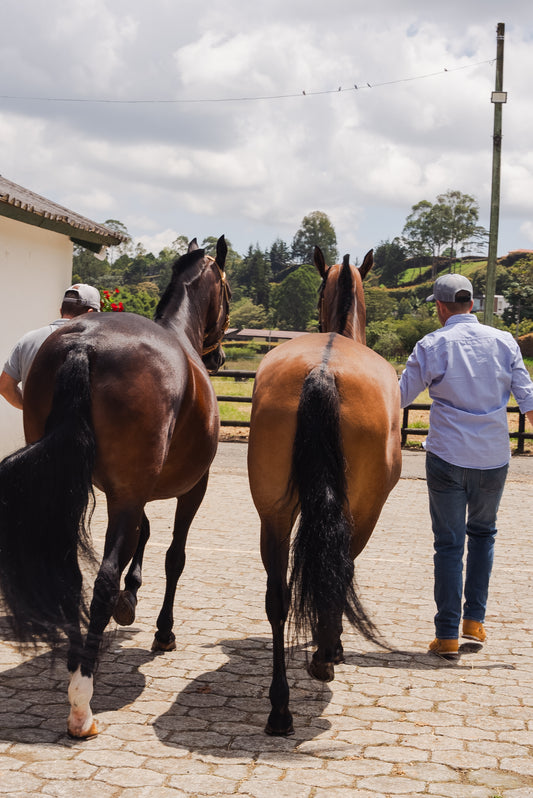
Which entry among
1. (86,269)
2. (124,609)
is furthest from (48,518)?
(86,269)

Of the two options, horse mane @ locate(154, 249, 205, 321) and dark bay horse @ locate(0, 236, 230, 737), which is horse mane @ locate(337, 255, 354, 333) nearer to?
horse mane @ locate(154, 249, 205, 321)

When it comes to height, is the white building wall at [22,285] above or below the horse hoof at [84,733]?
above

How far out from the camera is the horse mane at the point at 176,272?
5.19m

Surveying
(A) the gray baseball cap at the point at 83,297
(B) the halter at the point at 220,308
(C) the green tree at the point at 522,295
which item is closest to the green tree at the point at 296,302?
(C) the green tree at the point at 522,295

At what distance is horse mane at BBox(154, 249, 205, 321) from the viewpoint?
519 centimetres

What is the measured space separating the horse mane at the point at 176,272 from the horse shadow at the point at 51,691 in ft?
6.99

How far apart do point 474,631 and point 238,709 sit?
1869 millimetres

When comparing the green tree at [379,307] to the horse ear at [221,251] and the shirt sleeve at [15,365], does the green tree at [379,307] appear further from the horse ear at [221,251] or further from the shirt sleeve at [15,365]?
the shirt sleeve at [15,365]

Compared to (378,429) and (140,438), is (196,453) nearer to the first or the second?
(140,438)

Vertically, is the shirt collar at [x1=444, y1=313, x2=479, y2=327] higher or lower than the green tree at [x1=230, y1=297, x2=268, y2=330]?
lower

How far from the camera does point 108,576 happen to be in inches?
143

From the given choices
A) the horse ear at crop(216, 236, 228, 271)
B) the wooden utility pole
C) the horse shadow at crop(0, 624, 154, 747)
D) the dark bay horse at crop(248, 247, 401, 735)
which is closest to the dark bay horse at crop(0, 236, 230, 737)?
the horse shadow at crop(0, 624, 154, 747)

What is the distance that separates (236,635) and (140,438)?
190 cm

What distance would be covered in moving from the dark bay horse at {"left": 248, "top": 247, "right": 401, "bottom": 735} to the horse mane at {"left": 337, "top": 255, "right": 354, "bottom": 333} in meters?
0.78
